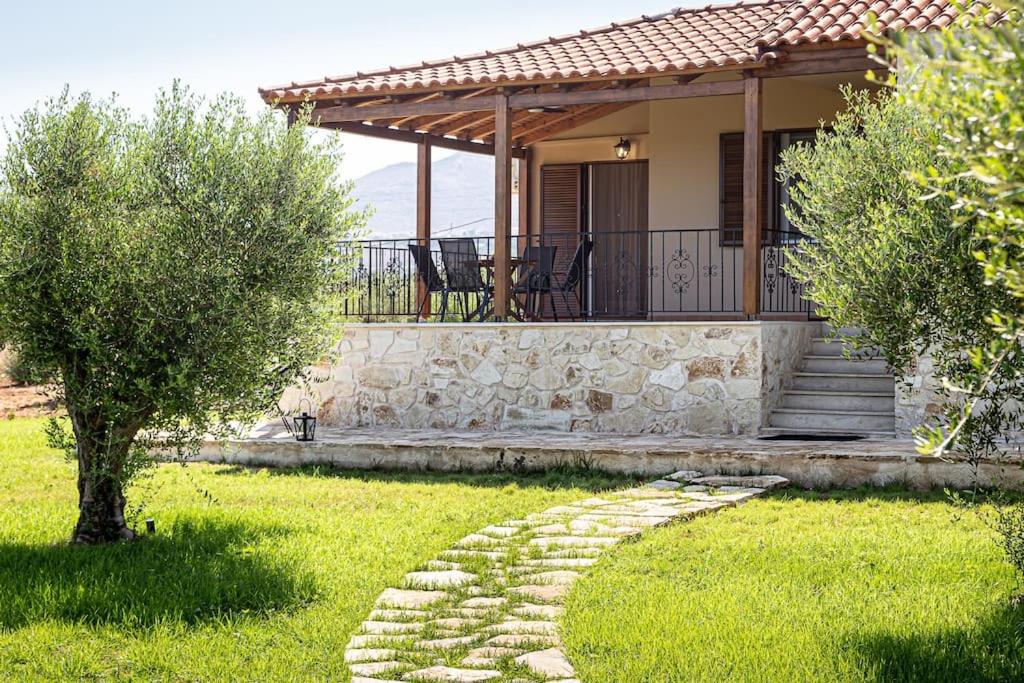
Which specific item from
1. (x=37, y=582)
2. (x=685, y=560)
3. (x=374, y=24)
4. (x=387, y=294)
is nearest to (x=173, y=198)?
(x=37, y=582)

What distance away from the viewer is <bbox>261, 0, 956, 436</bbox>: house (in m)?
10.9

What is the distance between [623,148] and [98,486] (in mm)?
9258

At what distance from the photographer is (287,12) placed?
30.4 metres

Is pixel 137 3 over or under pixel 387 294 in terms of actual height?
over

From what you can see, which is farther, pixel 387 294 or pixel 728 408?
pixel 387 294

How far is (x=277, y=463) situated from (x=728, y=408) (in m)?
4.19

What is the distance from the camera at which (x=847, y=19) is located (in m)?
11.1

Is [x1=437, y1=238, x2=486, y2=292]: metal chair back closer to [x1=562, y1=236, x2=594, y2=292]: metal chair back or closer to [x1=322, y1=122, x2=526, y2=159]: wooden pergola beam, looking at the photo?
[x1=562, y1=236, x2=594, y2=292]: metal chair back

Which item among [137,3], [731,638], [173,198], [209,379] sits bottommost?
[731,638]

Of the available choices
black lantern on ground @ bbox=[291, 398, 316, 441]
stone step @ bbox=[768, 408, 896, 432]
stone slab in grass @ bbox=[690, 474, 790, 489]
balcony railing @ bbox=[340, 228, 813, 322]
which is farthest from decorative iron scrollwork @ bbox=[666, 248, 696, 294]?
black lantern on ground @ bbox=[291, 398, 316, 441]

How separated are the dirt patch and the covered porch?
5827mm

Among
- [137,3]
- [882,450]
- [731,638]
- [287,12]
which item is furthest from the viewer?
[287,12]

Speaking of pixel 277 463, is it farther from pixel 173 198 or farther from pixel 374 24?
pixel 374 24

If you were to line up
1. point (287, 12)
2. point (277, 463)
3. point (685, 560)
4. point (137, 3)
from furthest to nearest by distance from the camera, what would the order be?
point (287, 12) < point (137, 3) < point (277, 463) < point (685, 560)
